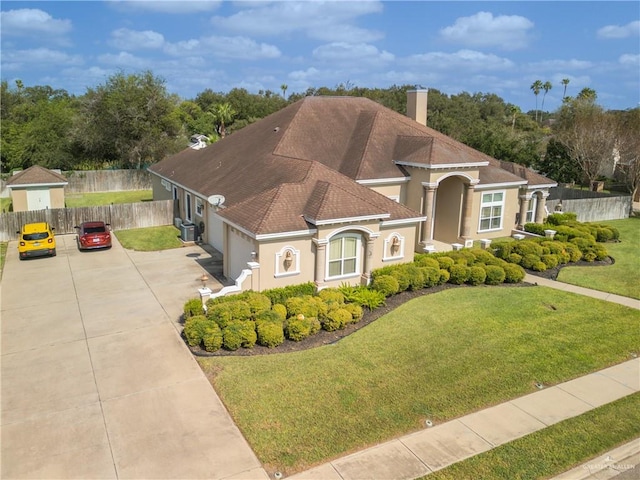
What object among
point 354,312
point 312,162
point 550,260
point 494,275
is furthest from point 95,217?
point 550,260

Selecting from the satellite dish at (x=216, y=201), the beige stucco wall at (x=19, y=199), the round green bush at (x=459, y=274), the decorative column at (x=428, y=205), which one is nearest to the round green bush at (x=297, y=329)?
the round green bush at (x=459, y=274)

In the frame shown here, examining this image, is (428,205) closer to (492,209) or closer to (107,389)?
(492,209)

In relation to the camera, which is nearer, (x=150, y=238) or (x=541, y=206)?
(x=150, y=238)

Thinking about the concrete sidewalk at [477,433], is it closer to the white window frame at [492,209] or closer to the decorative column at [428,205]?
the decorative column at [428,205]

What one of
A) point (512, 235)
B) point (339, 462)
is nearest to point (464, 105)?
point (512, 235)

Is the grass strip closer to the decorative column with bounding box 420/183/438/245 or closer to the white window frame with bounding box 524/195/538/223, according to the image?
the decorative column with bounding box 420/183/438/245
